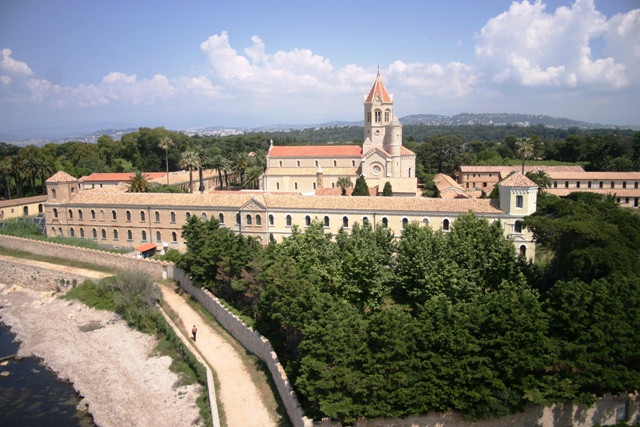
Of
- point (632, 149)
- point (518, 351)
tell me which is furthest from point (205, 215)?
point (632, 149)

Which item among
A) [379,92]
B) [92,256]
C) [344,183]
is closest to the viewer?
[92,256]

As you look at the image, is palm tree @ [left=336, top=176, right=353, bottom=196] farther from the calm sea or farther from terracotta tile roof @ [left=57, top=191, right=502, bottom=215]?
the calm sea

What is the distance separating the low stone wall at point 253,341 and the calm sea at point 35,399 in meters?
8.87

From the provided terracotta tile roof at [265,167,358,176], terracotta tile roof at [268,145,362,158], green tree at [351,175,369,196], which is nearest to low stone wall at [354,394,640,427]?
green tree at [351,175,369,196]

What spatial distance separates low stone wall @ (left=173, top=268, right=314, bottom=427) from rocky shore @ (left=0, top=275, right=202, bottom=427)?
3851mm

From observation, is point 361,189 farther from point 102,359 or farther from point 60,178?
point 60,178

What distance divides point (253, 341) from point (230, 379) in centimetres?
271

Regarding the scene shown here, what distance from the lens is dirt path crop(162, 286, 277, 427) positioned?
2261cm

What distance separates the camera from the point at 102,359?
3131cm

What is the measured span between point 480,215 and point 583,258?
14.6 meters

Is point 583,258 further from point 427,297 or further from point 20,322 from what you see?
point 20,322

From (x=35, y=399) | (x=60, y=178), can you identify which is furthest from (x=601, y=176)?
(x=35, y=399)

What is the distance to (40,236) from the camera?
52.6 m

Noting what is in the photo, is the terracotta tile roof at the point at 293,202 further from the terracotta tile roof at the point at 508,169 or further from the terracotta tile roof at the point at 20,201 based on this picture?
the terracotta tile roof at the point at 508,169
